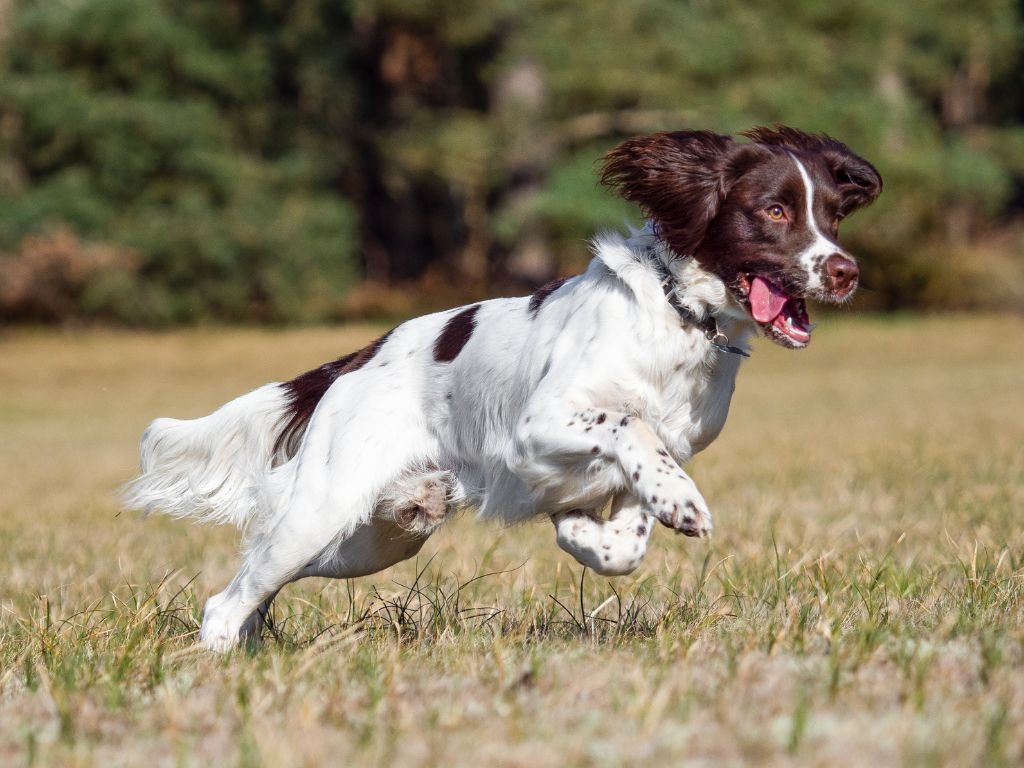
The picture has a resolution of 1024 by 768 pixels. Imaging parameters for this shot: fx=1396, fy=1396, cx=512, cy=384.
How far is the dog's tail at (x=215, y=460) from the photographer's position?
4.68 metres

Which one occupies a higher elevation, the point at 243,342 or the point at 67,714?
the point at 67,714

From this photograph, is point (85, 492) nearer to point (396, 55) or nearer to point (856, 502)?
point (856, 502)

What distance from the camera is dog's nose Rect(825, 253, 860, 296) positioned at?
3807mm

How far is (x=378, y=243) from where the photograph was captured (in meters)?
36.2

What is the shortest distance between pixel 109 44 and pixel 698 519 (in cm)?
2338

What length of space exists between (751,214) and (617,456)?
83 cm

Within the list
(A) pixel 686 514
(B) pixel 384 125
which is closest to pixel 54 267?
(B) pixel 384 125

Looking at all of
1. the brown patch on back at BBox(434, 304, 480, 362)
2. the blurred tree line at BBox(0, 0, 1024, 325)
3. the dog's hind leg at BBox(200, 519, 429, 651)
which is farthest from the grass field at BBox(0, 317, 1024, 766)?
the blurred tree line at BBox(0, 0, 1024, 325)

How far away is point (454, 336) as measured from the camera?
446cm

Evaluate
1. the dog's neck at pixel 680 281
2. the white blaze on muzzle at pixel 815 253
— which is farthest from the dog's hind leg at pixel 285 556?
the white blaze on muzzle at pixel 815 253

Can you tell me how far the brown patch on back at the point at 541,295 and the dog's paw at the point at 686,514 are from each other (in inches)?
36.9

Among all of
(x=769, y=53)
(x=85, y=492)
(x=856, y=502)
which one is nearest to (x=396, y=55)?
(x=769, y=53)

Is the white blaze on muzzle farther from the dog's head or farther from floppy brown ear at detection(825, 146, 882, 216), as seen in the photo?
floppy brown ear at detection(825, 146, 882, 216)

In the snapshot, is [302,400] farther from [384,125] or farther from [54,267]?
[384,125]
